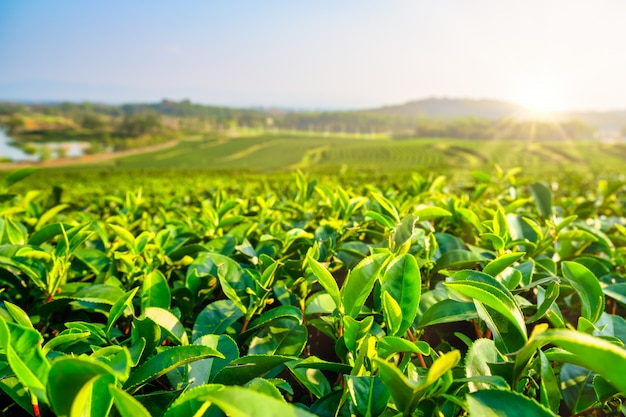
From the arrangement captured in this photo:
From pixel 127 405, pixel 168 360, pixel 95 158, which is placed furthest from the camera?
pixel 95 158

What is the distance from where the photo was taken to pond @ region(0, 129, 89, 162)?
10100 cm

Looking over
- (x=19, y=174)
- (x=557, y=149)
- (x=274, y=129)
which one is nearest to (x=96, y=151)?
(x=274, y=129)

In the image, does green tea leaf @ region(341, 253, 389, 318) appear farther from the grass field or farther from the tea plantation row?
the grass field

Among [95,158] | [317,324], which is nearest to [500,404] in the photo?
[317,324]

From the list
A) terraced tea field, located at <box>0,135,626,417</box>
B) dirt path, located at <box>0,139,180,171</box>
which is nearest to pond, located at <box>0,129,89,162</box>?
dirt path, located at <box>0,139,180,171</box>

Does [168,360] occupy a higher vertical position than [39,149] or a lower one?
higher

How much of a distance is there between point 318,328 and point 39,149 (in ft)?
423

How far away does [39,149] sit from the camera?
10694 centimetres

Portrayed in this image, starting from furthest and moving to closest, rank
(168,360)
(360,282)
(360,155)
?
(360,155), (360,282), (168,360)

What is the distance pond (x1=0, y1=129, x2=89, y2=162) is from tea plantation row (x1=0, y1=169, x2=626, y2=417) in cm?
11211

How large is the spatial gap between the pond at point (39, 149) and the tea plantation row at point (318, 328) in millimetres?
112111

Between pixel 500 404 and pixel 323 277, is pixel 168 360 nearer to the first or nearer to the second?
pixel 323 277

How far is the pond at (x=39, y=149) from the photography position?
331ft

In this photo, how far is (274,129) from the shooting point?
581ft
